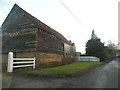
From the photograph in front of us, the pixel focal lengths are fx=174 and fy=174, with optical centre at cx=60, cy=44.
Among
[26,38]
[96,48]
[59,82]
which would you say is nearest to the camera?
[59,82]

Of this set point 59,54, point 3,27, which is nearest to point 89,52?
point 59,54

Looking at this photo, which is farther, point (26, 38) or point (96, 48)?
point (96, 48)

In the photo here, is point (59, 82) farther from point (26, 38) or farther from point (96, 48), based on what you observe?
point (96, 48)

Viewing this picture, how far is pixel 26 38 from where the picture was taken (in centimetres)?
1911

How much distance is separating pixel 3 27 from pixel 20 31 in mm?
4304

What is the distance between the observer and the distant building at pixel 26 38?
1859 cm

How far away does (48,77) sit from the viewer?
11672mm

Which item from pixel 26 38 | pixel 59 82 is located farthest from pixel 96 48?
pixel 59 82

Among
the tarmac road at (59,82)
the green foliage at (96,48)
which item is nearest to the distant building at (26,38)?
the tarmac road at (59,82)

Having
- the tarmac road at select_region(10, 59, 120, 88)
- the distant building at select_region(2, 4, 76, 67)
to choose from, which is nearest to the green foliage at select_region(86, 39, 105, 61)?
the distant building at select_region(2, 4, 76, 67)

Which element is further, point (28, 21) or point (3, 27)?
point (3, 27)

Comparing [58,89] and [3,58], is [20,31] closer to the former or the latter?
[3,58]

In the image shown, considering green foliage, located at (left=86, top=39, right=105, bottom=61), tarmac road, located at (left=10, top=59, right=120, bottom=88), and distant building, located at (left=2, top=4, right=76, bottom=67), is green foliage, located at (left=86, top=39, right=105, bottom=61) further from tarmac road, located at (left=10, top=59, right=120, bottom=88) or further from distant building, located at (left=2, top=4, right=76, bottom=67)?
tarmac road, located at (left=10, top=59, right=120, bottom=88)

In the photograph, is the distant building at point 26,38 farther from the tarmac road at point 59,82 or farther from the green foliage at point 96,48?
the green foliage at point 96,48
